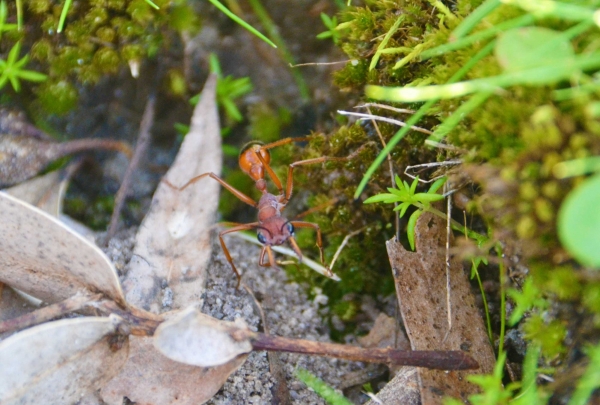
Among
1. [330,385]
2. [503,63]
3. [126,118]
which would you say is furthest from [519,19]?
[126,118]

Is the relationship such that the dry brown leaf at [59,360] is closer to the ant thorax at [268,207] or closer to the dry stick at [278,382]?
the dry stick at [278,382]

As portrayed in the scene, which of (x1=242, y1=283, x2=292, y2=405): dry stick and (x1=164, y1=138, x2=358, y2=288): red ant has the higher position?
(x1=164, y1=138, x2=358, y2=288): red ant

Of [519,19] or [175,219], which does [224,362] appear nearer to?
[175,219]

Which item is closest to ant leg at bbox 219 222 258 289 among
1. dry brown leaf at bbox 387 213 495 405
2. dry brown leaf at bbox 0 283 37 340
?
dry brown leaf at bbox 387 213 495 405

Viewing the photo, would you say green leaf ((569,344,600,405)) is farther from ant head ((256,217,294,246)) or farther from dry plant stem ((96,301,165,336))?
ant head ((256,217,294,246))

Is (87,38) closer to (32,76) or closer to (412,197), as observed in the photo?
(32,76)
